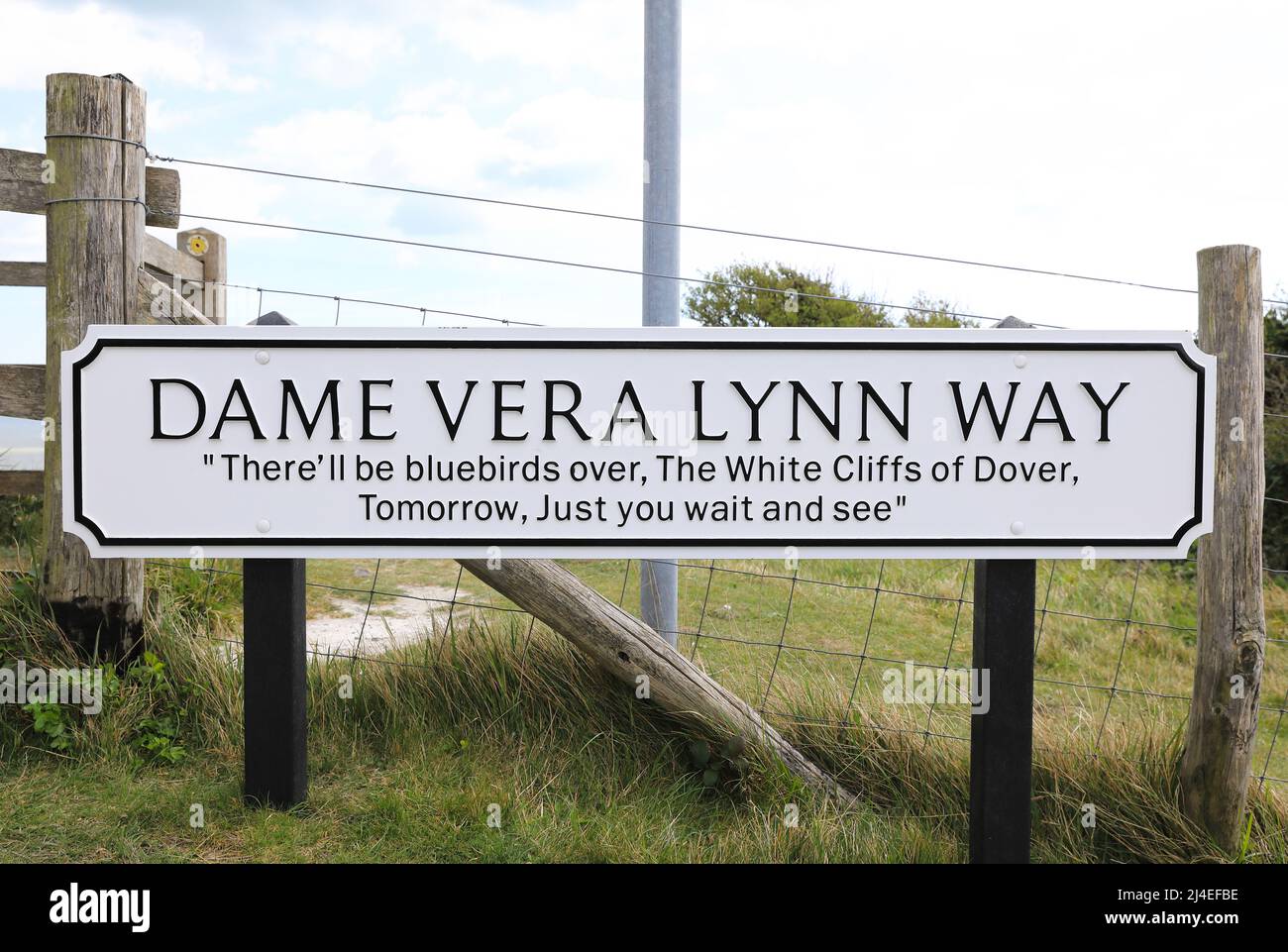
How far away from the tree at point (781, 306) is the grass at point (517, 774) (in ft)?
37.1

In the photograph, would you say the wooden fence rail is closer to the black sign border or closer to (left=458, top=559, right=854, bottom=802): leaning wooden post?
(left=458, top=559, right=854, bottom=802): leaning wooden post

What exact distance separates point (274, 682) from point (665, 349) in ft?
5.59

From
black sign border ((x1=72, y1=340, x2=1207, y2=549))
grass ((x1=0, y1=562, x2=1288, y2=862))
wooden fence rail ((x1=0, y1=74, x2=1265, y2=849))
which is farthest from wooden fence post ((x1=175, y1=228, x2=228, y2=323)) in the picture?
black sign border ((x1=72, y1=340, x2=1207, y2=549))

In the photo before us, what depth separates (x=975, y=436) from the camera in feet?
9.34

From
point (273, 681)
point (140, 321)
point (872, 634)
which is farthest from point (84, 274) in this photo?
point (872, 634)

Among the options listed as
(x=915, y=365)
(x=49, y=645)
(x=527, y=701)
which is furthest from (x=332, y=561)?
(x=915, y=365)

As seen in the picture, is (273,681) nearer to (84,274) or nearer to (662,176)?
(84,274)

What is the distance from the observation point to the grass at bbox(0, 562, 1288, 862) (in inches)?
120

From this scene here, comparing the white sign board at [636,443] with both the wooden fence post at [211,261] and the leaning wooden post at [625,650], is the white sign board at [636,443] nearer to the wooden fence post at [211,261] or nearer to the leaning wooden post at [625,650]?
the leaning wooden post at [625,650]

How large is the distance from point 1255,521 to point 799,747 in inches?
72.7

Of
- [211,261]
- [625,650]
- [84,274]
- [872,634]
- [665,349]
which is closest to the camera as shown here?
[665,349]

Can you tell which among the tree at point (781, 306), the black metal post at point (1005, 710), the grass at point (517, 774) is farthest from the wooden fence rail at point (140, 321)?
the tree at point (781, 306)

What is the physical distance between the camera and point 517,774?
3312 millimetres

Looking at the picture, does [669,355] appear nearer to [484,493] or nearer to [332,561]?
[484,493]
